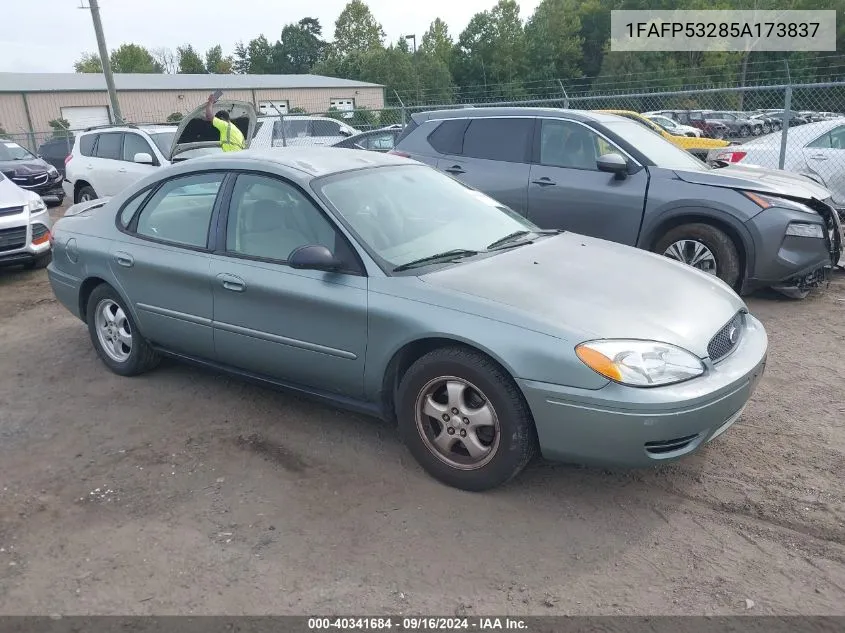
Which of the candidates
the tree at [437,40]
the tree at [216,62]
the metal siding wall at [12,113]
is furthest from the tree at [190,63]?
the metal siding wall at [12,113]

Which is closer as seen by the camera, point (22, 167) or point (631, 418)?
point (631, 418)

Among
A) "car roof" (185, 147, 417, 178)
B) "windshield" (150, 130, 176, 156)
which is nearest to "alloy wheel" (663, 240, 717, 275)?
"car roof" (185, 147, 417, 178)

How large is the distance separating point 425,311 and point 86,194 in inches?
420

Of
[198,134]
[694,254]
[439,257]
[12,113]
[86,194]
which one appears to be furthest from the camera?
[12,113]

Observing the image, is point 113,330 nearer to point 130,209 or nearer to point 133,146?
point 130,209

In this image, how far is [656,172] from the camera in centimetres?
630

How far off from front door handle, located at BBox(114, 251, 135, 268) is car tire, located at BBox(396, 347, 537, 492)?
2.25 meters

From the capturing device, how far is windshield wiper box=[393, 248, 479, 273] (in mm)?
3537

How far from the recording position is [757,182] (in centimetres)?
606

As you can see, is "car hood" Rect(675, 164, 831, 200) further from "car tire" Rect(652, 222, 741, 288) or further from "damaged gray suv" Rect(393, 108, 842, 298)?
"car tire" Rect(652, 222, 741, 288)

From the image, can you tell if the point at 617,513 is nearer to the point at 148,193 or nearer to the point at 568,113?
the point at 148,193

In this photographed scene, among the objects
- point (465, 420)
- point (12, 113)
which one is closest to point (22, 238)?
point (465, 420)

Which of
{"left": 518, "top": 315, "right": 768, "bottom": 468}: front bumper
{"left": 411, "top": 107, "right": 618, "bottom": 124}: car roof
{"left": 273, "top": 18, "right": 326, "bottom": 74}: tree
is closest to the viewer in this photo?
{"left": 518, "top": 315, "right": 768, "bottom": 468}: front bumper

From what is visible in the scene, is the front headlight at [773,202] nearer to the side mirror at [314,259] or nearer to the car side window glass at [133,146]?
the side mirror at [314,259]
